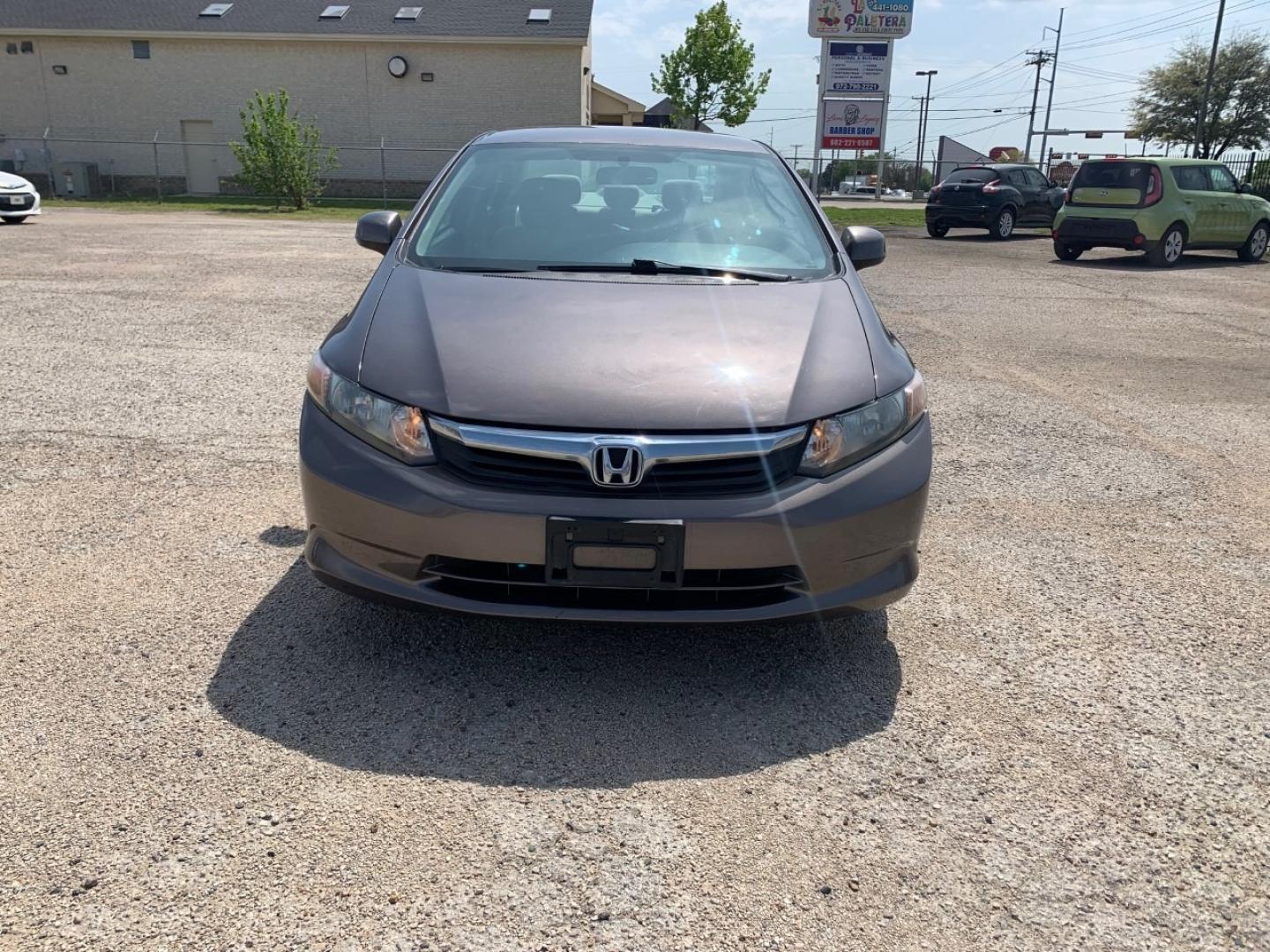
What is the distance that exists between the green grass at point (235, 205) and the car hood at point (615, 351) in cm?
2137

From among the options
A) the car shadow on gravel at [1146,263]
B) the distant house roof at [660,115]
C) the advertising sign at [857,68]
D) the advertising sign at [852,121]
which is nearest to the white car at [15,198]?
the car shadow on gravel at [1146,263]

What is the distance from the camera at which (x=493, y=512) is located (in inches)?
106

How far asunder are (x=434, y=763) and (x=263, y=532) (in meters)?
1.90

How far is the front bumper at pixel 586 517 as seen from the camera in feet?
8.84

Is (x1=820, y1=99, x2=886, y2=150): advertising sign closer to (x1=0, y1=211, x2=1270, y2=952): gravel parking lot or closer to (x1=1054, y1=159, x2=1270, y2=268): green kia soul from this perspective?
(x1=1054, y1=159, x2=1270, y2=268): green kia soul

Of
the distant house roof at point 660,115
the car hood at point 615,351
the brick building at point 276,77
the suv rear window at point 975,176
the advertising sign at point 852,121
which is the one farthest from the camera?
the distant house roof at point 660,115

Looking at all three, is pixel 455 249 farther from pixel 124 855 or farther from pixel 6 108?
pixel 6 108

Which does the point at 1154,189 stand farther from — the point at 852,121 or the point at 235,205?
the point at 235,205

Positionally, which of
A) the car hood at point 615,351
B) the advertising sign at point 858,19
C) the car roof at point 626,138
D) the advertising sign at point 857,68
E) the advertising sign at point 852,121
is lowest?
the car hood at point 615,351

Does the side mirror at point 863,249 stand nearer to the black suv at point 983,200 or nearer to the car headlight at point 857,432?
the car headlight at point 857,432

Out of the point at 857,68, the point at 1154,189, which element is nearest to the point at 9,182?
the point at 1154,189

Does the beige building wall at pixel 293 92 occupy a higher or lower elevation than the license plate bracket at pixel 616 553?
higher

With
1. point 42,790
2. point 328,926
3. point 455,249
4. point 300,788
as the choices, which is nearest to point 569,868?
point 328,926

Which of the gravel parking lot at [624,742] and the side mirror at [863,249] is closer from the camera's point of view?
the gravel parking lot at [624,742]
